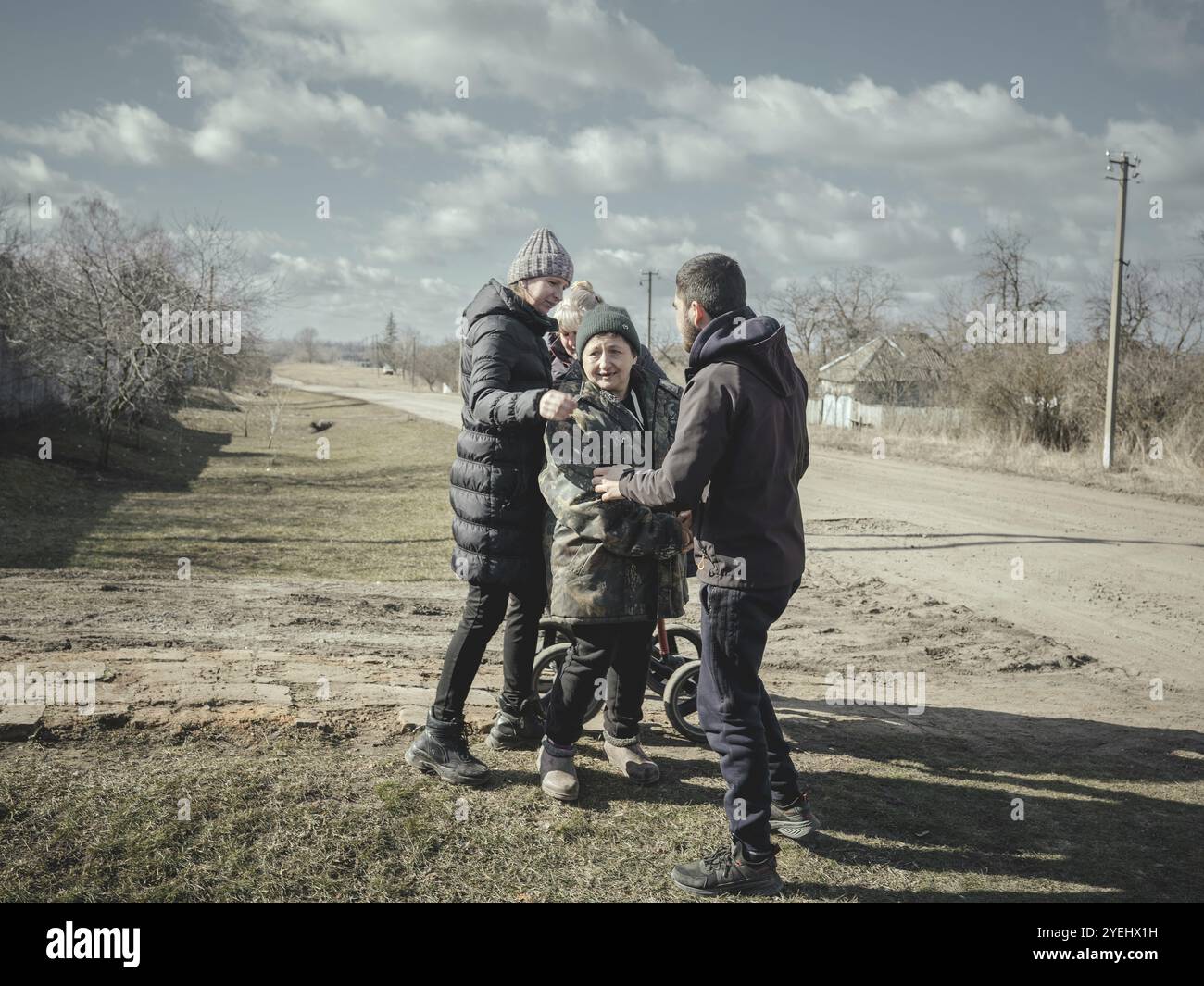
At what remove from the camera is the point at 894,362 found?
41.6 m

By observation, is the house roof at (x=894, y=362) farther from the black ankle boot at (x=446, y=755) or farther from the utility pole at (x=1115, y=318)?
the black ankle boot at (x=446, y=755)

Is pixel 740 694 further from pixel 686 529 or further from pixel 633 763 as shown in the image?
pixel 633 763

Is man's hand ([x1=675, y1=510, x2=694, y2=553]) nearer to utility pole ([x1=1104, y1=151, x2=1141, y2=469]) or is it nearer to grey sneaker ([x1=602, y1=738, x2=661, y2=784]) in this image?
grey sneaker ([x1=602, y1=738, x2=661, y2=784])

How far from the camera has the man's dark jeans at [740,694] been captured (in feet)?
9.99

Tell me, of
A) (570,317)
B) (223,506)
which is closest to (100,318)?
(223,506)

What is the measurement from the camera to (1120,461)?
64.4 feet

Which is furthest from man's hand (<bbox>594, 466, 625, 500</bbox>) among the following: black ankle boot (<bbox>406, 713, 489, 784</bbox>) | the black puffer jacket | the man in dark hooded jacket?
black ankle boot (<bbox>406, 713, 489, 784</bbox>)

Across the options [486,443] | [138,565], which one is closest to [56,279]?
[138,565]

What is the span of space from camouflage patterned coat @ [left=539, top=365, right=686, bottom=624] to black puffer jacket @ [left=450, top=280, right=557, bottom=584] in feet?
0.69

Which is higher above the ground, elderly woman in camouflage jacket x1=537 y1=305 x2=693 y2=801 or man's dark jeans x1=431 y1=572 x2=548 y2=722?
elderly woman in camouflage jacket x1=537 y1=305 x2=693 y2=801

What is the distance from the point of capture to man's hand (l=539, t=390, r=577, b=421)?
3.18 meters

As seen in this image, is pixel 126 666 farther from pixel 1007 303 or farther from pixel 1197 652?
pixel 1007 303

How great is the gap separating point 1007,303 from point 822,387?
9.22 metres

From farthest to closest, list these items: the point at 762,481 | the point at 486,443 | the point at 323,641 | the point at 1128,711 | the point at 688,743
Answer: the point at 323,641, the point at 1128,711, the point at 688,743, the point at 486,443, the point at 762,481
